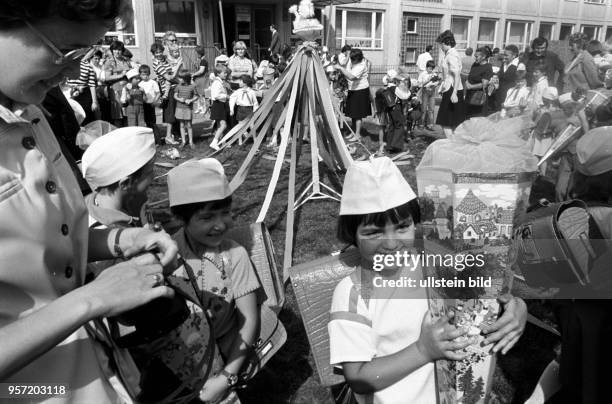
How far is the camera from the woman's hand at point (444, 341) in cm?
134

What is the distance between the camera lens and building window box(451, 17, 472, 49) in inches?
973

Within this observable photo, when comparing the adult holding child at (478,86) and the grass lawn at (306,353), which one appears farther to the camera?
the adult holding child at (478,86)

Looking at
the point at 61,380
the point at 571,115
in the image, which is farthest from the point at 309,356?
the point at 571,115

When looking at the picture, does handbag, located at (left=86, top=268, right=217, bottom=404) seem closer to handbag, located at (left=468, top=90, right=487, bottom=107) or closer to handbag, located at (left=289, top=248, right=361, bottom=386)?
handbag, located at (left=289, top=248, right=361, bottom=386)

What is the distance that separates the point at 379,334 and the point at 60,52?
126 cm

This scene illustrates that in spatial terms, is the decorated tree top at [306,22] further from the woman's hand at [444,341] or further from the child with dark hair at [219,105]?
the child with dark hair at [219,105]

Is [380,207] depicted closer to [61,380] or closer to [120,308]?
[120,308]

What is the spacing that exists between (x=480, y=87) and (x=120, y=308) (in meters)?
9.12

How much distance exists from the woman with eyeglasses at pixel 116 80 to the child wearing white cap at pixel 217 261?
7.60 metres

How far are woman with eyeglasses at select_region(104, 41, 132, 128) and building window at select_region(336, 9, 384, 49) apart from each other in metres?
14.0

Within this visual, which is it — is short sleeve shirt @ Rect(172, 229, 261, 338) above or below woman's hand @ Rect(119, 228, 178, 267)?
below

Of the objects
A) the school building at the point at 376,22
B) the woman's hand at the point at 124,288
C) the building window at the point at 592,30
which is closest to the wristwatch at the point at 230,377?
the woman's hand at the point at 124,288

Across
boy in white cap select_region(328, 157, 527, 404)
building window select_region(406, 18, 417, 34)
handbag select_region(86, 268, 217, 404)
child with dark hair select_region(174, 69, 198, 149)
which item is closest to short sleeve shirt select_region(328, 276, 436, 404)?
boy in white cap select_region(328, 157, 527, 404)

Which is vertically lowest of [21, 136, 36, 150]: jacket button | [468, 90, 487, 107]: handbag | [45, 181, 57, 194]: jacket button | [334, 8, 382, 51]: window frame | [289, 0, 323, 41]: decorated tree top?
[468, 90, 487, 107]: handbag
